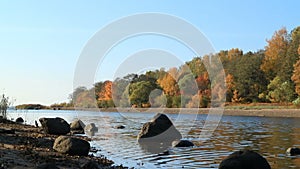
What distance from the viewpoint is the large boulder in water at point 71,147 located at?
21.9m

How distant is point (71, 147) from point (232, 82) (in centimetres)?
9966

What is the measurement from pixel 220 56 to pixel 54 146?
118709mm

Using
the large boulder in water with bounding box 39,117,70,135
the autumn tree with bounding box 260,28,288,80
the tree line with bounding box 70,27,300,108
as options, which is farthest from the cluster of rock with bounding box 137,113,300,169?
the autumn tree with bounding box 260,28,288,80

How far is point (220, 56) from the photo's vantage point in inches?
5394

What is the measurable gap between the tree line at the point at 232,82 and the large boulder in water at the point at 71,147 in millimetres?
75308

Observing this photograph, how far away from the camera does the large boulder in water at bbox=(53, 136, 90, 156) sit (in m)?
21.9

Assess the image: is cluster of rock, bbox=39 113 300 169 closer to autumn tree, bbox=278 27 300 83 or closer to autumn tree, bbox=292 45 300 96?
autumn tree, bbox=292 45 300 96

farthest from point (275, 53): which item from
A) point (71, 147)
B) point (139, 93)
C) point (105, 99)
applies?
point (71, 147)

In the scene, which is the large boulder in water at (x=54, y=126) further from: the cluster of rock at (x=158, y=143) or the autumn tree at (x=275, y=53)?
the autumn tree at (x=275, y=53)

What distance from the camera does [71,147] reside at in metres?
21.9

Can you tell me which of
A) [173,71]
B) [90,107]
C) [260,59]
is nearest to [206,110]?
[260,59]

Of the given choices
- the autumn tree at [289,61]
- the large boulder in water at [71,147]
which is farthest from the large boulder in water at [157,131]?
the autumn tree at [289,61]

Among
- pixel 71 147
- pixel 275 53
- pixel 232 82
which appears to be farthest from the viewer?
pixel 232 82

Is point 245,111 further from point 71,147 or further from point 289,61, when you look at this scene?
point 71,147
